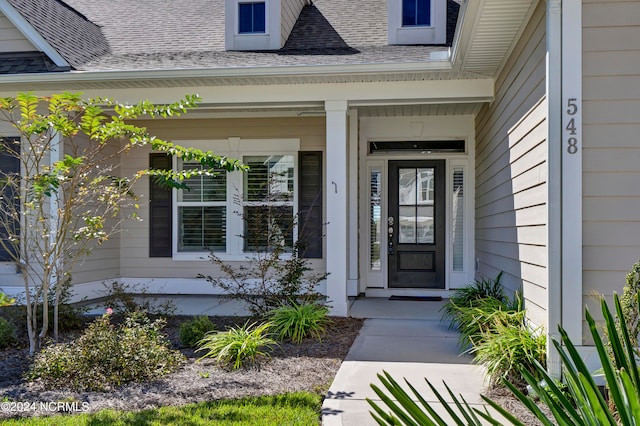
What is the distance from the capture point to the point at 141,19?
944 centimetres

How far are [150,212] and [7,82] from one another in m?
2.83

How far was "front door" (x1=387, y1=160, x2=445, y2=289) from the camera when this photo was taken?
27.4 feet

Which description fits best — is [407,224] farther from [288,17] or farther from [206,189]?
[288,17]

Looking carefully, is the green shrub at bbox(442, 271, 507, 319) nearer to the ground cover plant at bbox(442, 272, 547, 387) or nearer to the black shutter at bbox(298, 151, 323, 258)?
the ground cover plant at bbox(442, 272, 547, 387)

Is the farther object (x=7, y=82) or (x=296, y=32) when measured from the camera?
(x=296, y=32)

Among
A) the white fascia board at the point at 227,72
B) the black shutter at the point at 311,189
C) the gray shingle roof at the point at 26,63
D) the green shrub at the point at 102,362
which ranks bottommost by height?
the green shrub at the point at 102,362

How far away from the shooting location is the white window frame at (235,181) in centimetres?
841

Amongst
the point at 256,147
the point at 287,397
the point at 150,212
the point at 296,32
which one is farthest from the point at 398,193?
the point at 287,397

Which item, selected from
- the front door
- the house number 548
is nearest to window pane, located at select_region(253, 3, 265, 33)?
the front door

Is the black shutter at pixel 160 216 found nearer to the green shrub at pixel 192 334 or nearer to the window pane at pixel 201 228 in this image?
the window pane at pixel 201 228

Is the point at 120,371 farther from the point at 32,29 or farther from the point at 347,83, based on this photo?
the point at 32,29

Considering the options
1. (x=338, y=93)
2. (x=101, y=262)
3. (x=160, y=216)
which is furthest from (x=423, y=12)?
(x=101, y=262)

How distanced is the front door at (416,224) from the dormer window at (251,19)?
117 inches

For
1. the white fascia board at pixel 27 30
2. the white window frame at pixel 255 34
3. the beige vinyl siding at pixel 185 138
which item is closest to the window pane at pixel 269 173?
the beige vinyl siding at pixel 185 138
